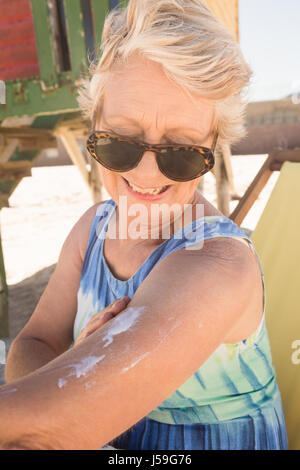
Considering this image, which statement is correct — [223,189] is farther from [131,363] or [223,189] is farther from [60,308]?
[131,363]

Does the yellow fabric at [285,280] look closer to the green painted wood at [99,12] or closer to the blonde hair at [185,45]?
the blonde hair at [185,45]

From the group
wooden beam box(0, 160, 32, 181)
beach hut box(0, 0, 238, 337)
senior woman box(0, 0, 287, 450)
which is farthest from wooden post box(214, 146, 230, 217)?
senior woman box(0, 0, 287, 450)

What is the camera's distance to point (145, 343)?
27.4 inches

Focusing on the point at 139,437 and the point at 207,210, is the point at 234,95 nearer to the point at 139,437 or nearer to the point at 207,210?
the point at 207,210

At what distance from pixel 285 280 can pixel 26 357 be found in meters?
1.23

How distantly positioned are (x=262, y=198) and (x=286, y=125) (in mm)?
9461

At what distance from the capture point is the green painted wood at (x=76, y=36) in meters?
2.92

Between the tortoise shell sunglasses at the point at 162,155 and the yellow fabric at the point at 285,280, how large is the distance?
97cm

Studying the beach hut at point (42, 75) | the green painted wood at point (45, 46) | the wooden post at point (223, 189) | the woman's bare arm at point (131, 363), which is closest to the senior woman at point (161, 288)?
the woman's bare arm at point (131, 363)

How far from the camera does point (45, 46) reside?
3105 millimetres

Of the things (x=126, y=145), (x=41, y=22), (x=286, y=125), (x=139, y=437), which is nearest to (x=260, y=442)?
(x=139, y=437)

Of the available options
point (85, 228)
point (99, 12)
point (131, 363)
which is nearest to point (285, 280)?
point (85, 228)

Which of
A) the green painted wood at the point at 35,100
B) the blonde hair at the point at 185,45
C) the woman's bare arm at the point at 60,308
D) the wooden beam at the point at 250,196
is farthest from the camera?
the green painted wood at the point at 35,100

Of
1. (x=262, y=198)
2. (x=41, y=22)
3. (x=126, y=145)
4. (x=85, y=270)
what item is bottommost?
(x=262, y=198)
